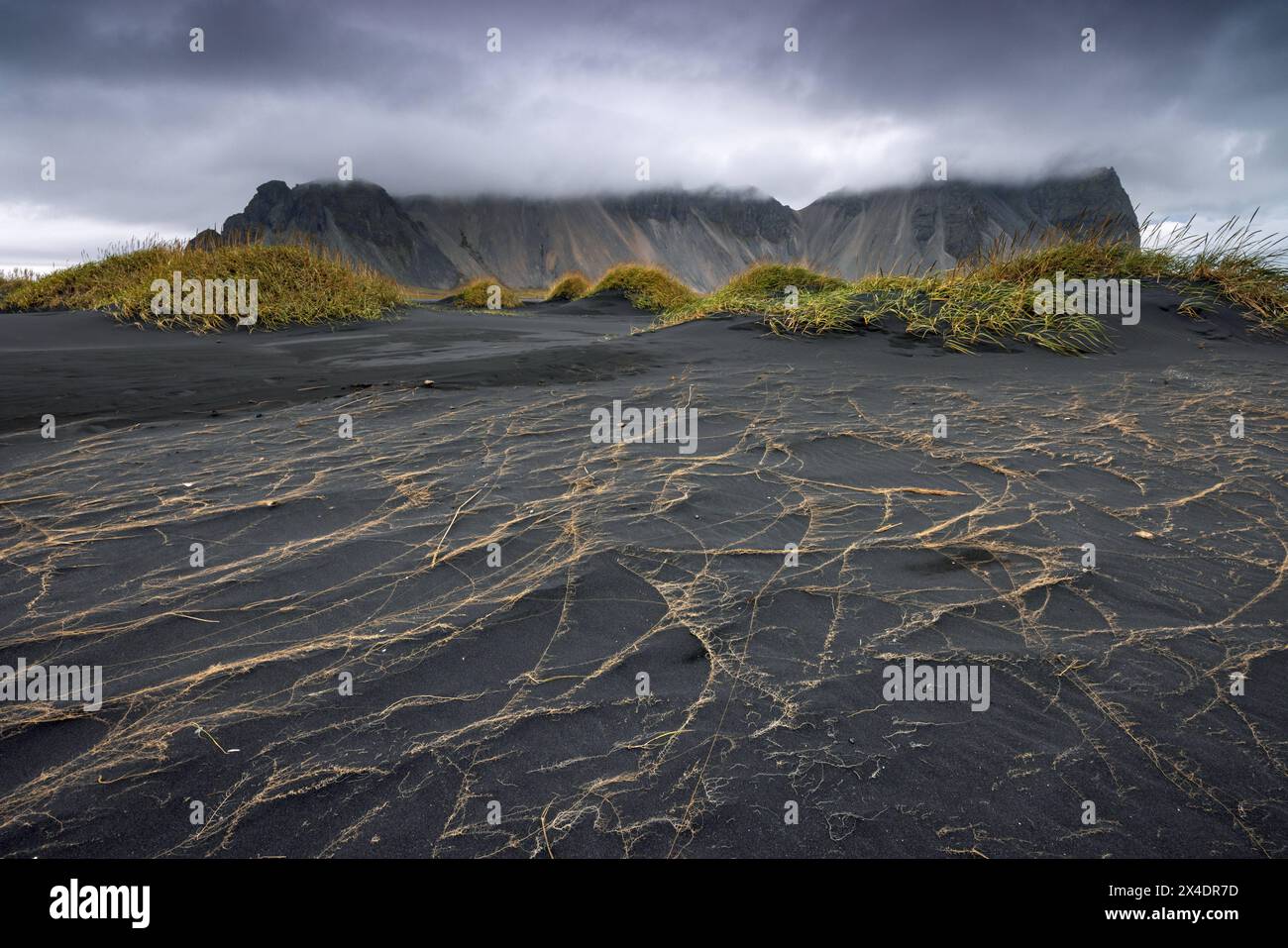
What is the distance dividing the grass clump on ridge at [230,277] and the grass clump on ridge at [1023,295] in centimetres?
621

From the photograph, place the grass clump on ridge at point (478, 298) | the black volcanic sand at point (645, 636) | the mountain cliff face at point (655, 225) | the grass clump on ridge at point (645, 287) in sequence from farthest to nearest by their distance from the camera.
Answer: the mountain cliff face at point (655, 225)
the grass clump on ridge at point (478, 298)
the grass clump on ridge at point (645, 287)
the black volcanic sand at point (645, 636)

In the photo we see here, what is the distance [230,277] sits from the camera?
1095cm

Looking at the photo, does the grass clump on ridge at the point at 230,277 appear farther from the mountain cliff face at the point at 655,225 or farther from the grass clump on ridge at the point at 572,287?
the mountain cliff face at the point at 655,225

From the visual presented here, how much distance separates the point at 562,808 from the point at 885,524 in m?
1.76

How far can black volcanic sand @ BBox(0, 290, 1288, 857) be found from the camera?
1.23 meters

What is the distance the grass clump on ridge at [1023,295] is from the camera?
6.87 meters

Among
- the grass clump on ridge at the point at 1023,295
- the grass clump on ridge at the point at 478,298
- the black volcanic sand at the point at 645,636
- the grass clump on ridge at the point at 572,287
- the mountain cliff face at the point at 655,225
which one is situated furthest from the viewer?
the mountain cliff face at the point at 655,225

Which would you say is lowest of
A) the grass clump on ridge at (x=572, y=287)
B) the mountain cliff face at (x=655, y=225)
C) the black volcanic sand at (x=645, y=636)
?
the black volcanic sand at (x=645, y=636)

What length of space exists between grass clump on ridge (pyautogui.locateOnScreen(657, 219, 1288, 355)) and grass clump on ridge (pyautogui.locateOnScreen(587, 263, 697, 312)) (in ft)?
28.7

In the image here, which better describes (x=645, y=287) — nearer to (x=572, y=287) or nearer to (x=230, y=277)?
(x=572, y=287)

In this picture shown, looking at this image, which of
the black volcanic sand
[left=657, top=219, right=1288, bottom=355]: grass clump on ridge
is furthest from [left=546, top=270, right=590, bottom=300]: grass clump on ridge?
the black volcanic sand

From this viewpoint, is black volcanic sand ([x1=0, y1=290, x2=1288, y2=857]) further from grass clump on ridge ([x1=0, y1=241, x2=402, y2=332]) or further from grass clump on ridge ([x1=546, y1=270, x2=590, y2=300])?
grass clump on ridge ([x1=546, y1=270, x2=590, y2=300])

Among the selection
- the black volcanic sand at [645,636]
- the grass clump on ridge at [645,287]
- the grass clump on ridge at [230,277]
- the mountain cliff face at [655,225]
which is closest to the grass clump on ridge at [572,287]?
the grass clump on ridge at [645,287]
